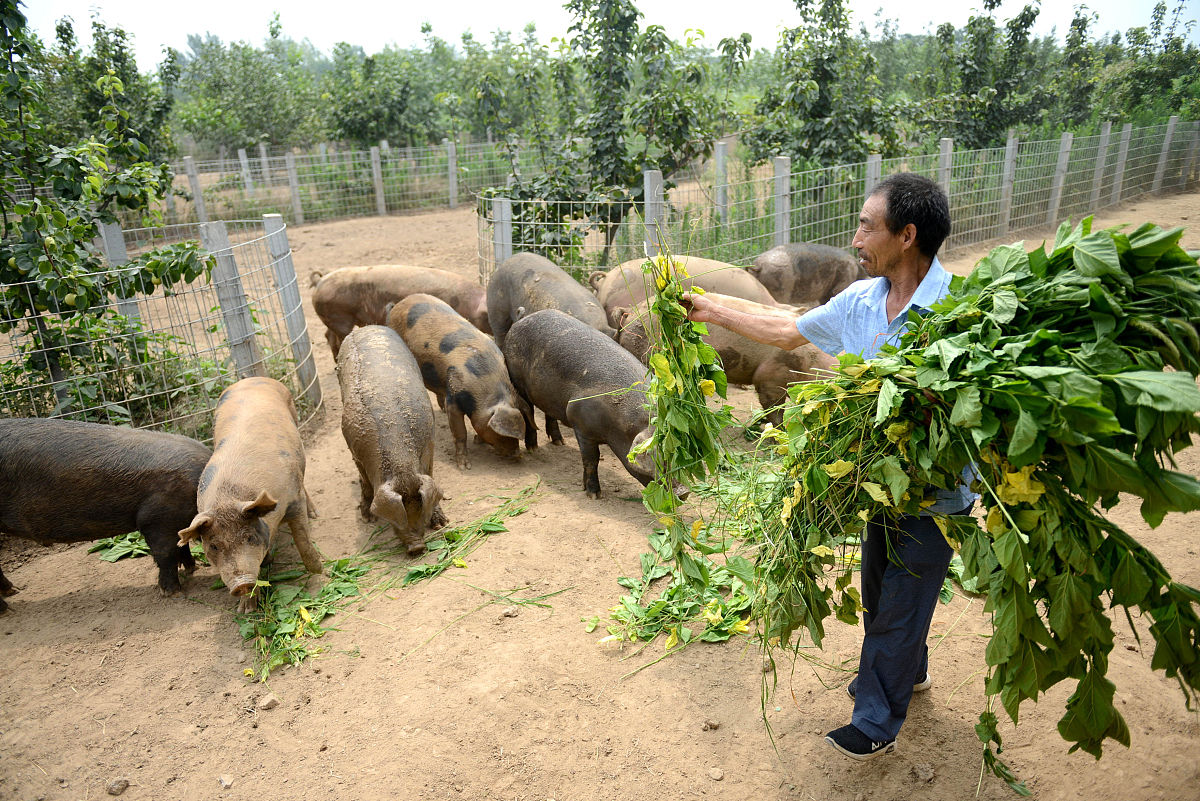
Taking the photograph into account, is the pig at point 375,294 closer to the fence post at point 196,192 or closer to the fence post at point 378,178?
the fence post at point 196,192

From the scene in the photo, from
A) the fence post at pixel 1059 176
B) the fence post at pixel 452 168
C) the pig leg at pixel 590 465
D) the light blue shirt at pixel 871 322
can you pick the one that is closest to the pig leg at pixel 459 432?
the pig leg at pixel 590 465

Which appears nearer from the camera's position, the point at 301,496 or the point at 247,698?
the point at 247,698

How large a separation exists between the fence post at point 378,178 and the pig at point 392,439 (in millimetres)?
14997

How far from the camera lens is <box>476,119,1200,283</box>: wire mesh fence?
362 inches

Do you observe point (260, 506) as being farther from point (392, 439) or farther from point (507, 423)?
point (507, 423)

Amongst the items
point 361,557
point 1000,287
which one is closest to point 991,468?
point 1000,287

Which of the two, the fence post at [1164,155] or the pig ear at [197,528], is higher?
the fence post at [1164,155]

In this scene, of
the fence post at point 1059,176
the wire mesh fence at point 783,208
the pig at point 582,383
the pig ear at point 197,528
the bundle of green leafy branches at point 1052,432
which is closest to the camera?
the bundle of green leafy branches at point 1052,432

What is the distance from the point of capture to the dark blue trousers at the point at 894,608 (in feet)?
9.11

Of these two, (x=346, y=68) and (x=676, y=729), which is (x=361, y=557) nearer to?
(x=676, y=729)

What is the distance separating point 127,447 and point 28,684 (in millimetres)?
1444

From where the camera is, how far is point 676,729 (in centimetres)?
344

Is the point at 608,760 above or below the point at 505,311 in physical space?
below

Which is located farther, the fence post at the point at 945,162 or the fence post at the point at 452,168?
the fence post at the point at 452,168
